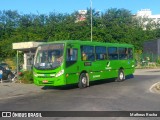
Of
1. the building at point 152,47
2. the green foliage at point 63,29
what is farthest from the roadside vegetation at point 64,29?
the building at point 152,47

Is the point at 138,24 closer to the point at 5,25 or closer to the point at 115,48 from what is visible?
the point at 5,25

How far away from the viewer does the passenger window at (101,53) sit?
917 inches

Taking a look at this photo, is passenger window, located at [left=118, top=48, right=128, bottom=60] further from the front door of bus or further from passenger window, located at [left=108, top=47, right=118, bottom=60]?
the front door of bus

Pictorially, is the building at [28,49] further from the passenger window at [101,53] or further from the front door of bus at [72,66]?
the front door of bus at [72,66]

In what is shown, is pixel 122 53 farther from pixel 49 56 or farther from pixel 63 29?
pixel 63 29

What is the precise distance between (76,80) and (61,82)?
144 cm

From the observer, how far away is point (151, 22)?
327 feet

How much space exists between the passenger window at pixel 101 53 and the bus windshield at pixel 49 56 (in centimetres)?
371

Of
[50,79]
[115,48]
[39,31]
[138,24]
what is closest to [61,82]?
[50,79]

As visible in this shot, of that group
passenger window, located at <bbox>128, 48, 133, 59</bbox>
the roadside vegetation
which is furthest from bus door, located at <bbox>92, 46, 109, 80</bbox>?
the roadside vegetation

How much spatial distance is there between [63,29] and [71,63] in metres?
55.3

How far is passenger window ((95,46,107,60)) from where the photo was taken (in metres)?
23.3

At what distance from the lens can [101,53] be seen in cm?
2383

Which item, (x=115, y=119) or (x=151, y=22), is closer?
(x=115, y=119)
